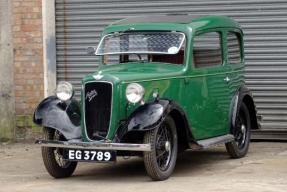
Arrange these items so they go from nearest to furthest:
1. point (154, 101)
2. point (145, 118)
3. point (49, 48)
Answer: point (145, 118)
point (154, 101)
point (49, 48)

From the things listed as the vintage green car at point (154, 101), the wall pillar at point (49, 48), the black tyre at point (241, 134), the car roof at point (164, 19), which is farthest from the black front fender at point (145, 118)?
the wall pillar at point (49, 48)

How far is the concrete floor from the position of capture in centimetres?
844

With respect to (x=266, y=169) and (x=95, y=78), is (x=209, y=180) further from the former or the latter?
(x=95, y=78)

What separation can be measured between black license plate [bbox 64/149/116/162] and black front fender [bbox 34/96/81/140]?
0.23m

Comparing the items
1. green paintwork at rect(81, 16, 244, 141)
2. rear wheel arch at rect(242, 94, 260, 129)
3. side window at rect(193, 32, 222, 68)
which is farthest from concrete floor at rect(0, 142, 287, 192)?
side window at rect(193, 32, 222, 68)

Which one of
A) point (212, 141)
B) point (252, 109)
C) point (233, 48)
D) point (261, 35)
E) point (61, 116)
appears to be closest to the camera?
point (61, 116)

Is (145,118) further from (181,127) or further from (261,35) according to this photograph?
(261,35)

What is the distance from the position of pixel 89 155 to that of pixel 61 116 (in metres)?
0.75

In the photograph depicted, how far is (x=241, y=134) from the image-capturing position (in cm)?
1080

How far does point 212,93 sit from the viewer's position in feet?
32.7

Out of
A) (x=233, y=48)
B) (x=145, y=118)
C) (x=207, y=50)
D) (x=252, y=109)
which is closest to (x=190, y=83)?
(x=207, y=50)

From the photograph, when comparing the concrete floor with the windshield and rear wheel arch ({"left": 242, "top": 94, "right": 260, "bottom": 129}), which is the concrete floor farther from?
the windshield

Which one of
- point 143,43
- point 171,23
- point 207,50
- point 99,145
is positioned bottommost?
Result: point 99,145

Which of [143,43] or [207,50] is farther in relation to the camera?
[207,50]
